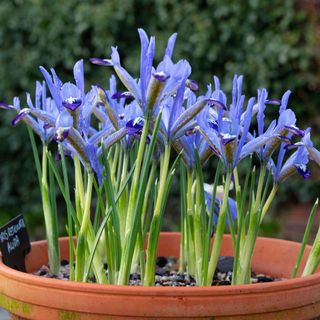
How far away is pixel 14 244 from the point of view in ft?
4.45

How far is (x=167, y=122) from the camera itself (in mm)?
1134

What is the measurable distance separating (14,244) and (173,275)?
0.29 meters

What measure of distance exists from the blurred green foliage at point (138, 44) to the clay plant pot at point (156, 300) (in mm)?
2497

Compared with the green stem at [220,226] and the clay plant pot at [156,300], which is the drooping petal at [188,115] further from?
the clay plant pot at [156,300]

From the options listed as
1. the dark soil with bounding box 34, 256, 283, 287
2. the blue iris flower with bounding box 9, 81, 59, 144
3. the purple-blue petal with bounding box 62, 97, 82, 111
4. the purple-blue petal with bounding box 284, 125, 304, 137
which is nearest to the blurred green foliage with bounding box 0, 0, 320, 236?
the dark soil with bounding box 34, 256, 283, 287

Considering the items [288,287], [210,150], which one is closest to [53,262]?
[210,150]

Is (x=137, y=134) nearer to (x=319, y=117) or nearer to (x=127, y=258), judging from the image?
(x=127, y=258)

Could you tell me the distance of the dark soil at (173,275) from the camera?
1282 mm

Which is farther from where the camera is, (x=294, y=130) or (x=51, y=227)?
(x=51, y=227)

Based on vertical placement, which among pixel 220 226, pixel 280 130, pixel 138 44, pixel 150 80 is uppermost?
pixel 150 80

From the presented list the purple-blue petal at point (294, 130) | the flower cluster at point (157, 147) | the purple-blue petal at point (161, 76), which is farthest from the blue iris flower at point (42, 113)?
the purple-blue petal at point (294, 130)

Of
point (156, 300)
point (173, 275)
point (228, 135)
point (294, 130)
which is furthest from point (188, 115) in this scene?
point (173, 275)

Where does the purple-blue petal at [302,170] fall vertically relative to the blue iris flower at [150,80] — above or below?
below

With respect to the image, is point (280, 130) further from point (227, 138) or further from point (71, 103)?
point (71, 103)
